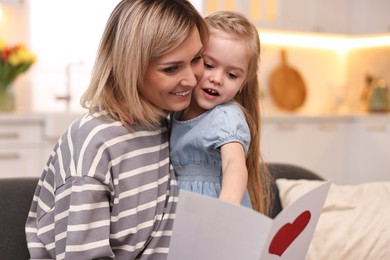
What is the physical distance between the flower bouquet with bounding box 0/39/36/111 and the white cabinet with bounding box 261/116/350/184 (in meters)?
1.76

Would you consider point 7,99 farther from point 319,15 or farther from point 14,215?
point 319,15

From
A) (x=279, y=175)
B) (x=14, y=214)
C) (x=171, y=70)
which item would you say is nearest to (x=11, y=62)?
(x=279, y=175)

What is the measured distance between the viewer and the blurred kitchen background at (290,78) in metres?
4.38

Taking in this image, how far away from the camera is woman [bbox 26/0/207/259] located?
130cm

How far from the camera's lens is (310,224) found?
1.22 metres

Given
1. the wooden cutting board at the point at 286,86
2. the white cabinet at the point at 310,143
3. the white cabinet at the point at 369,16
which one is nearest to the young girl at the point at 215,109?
the white cabinet at the point at 310,143

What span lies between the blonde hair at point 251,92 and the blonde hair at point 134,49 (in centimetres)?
7

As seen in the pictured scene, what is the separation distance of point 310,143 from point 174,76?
12.6 ft

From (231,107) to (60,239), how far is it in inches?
18.4

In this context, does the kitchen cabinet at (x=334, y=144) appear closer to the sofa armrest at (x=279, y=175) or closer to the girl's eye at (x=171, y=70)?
the sofa armrest at (x=279, y=175)

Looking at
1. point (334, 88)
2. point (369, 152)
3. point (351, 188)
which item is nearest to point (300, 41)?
point (334, 88)

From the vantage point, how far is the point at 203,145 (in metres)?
1.42

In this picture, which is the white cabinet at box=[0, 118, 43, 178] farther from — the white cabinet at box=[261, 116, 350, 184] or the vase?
the white cabinet at box=[261, 116, 350, 184]

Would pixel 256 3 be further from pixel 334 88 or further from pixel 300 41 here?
pixel 334 88
